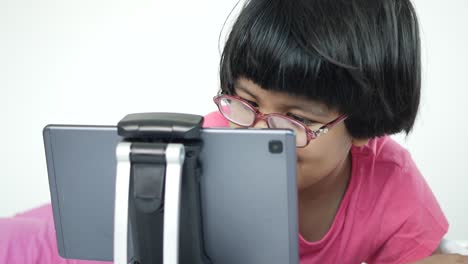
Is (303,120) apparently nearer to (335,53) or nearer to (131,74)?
(335,53)

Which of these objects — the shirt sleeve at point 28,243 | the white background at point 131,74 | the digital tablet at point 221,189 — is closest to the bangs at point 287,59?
the digital tablet at point 221,189

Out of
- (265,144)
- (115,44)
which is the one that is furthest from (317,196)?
(115,44)

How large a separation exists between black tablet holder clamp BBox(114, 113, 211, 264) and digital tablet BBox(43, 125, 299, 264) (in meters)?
0.02

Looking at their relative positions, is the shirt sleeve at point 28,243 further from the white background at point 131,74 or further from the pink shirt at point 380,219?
the white background at point 131,74

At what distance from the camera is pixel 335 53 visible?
0.80 metres

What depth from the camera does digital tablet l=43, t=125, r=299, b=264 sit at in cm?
59

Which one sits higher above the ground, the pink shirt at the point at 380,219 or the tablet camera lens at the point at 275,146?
the tablet camera lens at the point at 275,146

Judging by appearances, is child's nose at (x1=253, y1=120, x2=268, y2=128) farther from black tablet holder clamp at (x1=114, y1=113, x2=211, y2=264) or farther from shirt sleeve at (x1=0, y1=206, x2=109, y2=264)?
shirt sleeve at (x1=0, y1=206, x2=109, y2=264)

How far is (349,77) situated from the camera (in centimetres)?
82

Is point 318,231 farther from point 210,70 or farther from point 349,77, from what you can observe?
point 210,70

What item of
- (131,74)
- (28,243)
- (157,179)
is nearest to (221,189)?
(157,179)

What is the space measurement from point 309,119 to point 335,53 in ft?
0.35

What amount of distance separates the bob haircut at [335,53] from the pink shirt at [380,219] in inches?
7.3

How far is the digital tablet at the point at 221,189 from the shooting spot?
23.3 inches
